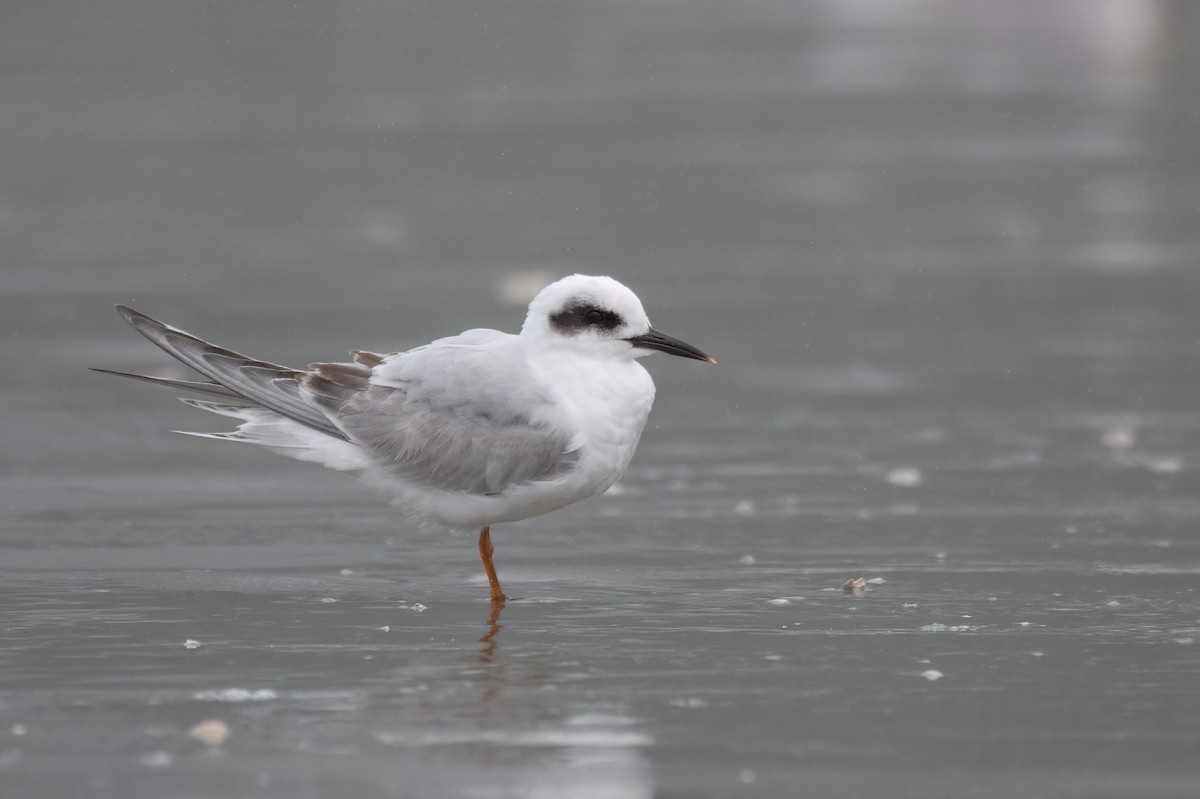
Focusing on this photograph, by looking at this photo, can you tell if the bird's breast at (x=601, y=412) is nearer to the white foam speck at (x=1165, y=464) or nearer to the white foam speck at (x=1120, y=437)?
the white foam speck at (x=1165, y=464)

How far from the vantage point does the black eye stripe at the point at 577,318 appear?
20.2ft

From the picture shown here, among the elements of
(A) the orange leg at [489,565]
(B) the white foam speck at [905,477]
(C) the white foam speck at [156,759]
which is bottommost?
(C) the white foam speck at [156,759]

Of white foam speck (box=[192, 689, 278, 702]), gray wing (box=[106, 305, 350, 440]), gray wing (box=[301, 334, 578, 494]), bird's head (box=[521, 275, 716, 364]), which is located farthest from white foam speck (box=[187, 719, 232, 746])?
bird's head (box=[521, 275, 716, 364])

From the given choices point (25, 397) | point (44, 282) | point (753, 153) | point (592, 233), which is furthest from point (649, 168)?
point (25, 397)

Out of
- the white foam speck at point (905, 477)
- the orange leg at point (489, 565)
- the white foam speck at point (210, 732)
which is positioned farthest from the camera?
the white foam speck at point (905, 477)

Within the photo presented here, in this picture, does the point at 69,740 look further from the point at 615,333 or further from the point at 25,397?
the point at 25,397

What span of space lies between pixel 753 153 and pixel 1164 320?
15.5 feet

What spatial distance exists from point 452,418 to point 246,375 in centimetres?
71

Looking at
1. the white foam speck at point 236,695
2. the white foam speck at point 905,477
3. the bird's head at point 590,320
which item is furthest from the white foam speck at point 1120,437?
the white foam speck at point 236,695

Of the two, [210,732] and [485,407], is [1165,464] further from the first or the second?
[210,732]

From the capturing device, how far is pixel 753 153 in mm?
13633

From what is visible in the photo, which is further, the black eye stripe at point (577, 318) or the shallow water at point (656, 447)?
the black eye stripe at point (577, 318)

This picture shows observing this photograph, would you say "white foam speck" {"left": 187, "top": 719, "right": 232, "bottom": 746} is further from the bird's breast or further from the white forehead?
the white forehead

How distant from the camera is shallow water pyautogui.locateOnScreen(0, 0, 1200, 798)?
4.84 meters
